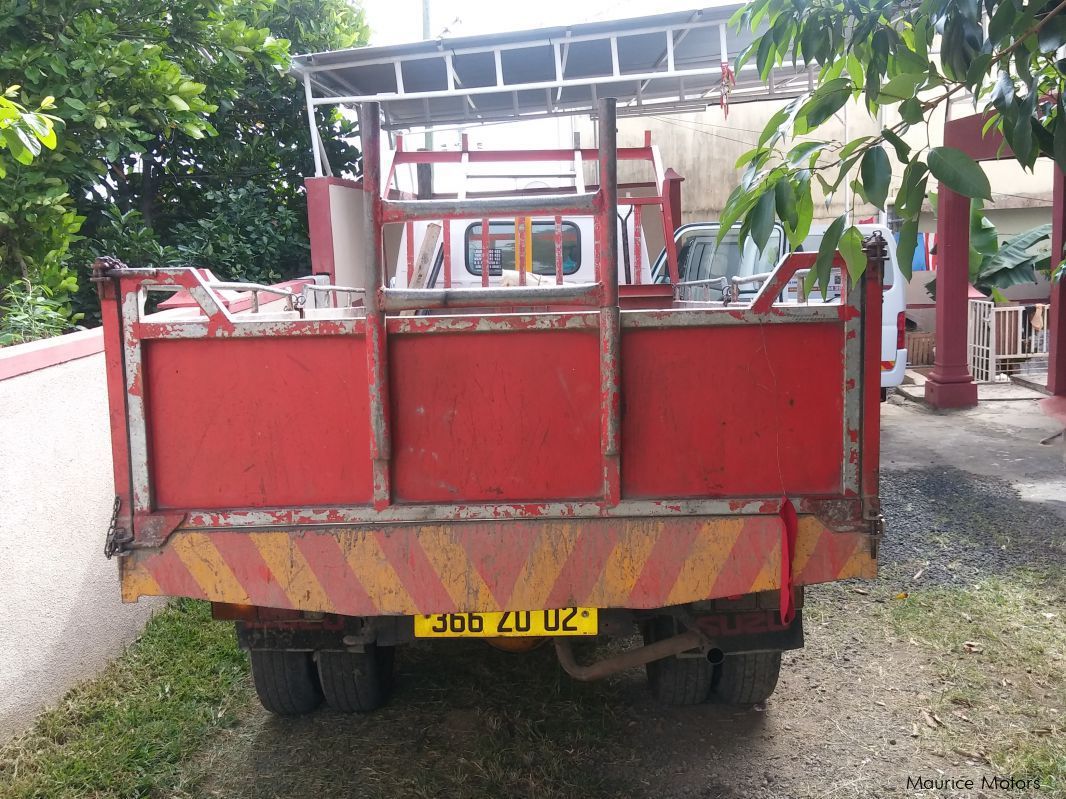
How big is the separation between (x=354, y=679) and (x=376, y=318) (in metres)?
1.66

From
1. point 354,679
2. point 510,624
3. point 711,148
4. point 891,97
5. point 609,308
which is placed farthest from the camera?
point 711,148

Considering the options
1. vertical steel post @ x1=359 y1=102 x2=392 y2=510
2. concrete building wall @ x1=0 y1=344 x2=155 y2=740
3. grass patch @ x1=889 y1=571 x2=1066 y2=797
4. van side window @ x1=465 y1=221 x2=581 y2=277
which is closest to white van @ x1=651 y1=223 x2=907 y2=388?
van side window @ x1=465 y1=221 x2=581 y2=277

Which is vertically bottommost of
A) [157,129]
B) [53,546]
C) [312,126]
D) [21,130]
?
[53,546]

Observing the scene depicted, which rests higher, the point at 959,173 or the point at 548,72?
the point at 548,72

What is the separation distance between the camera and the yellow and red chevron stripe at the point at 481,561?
2791 mm

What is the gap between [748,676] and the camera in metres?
3.55

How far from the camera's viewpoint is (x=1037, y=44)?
2.20 metres

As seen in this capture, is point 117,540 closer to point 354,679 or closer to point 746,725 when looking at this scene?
point 354,679

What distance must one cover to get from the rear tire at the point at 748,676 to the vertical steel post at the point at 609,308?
1.17 m

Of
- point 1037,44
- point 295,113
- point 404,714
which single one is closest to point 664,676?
point 404,714

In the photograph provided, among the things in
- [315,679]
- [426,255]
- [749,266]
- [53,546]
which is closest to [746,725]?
[315,679]

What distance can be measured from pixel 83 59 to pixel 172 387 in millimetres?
4600

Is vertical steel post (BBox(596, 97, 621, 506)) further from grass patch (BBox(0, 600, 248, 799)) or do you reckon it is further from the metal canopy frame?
the metal canopy frame

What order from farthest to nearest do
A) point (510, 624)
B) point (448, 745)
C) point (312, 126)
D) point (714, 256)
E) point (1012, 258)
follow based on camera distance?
point (1012, 258) → point (312, 126) → point (714, 256) → point (448, 745) → point (510, 624)
